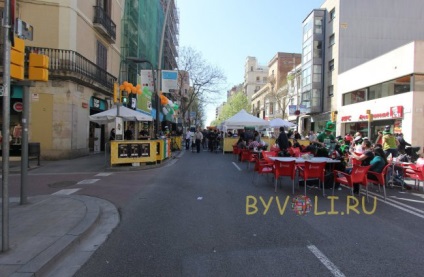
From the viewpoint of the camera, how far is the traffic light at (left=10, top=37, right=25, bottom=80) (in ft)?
15.6

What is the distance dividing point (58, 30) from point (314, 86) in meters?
31.7

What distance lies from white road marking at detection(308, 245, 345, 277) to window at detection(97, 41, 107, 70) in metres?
20.8

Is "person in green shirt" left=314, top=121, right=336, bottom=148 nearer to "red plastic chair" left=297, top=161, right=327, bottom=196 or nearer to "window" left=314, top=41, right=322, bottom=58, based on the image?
"red plastic chair" left=297, top=161, right=327, bottom=196

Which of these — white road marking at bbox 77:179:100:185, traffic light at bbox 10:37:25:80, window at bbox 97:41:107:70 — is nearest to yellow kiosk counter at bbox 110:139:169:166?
white road marking at bbox 77:179:100:185

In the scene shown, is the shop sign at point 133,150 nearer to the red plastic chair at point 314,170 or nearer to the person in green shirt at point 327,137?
the person in green shirt at point 327,137

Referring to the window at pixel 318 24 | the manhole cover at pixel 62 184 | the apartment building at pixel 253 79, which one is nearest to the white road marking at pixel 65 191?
the manhole cover at pixel 62 184

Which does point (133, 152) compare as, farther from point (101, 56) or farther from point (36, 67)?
point (101, 56)

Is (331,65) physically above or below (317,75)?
above

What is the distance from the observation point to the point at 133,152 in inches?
584

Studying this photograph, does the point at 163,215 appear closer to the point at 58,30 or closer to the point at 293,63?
the point at 58,30

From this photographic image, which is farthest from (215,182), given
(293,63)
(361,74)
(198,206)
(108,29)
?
(293,63)

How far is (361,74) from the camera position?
31938 mm

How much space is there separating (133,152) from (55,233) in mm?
9573

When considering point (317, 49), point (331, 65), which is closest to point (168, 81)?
point (331, 65)
